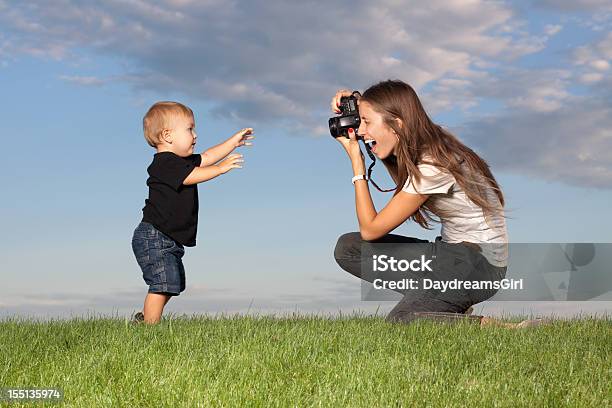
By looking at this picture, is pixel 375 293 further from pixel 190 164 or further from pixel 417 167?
pixel 190 164

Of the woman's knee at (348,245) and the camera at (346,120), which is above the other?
the camera at (346,120)

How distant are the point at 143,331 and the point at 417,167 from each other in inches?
111

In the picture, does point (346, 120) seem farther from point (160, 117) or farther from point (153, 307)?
point (153, 307)

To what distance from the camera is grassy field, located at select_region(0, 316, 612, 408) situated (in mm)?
4480

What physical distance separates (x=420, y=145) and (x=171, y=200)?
8.49 feet

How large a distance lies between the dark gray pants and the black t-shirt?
173 cm

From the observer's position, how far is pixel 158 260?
7625 mm

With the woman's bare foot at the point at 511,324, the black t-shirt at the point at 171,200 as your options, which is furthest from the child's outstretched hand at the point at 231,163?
the woman's bare foot at the point at 511,324

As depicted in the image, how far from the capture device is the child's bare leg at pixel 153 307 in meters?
7.67

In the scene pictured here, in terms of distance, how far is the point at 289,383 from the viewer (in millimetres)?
4711

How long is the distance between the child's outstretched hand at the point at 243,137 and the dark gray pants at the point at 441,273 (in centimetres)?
152

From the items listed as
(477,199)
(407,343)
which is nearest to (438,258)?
(477,199)

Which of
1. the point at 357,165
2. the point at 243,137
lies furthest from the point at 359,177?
the point at 243,137

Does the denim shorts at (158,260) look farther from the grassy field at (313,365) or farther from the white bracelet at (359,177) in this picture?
the white bracelet at (359,177)
